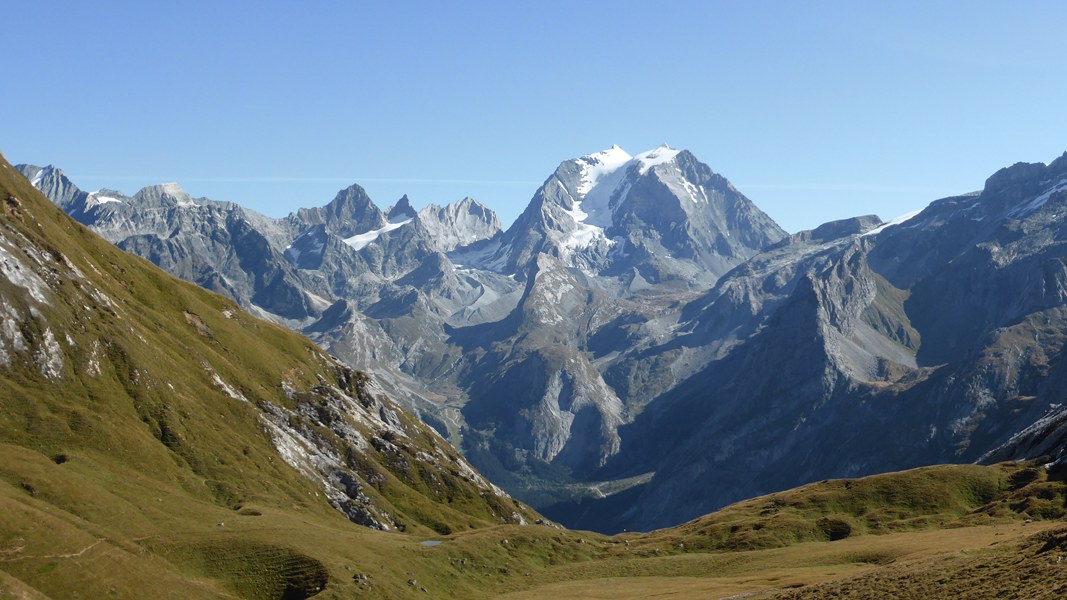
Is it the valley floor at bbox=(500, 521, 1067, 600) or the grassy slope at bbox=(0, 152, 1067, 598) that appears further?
the grassy slope at bbox=(0, 152, 1067, 598)

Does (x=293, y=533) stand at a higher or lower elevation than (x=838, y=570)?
higher

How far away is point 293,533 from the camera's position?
144 meters

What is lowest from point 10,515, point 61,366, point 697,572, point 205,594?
point 697,572

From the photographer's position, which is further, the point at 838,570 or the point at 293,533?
the point at 293,533

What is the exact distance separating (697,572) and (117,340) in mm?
129382

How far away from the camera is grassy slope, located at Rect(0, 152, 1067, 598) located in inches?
4262

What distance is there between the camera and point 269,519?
15888cm

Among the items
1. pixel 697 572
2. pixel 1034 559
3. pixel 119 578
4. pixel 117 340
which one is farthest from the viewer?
pixel 117 340

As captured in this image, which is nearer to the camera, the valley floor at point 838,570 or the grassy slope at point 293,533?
the valley floor at point 838,570

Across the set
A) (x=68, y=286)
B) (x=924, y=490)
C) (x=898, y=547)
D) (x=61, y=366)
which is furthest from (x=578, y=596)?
(x=68, y=286)

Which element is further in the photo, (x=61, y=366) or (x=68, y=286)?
(x=68, y=286)

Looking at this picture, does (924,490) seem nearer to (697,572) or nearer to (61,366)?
(697,572)

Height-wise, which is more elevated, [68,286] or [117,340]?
[68,286]

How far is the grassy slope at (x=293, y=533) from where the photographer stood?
108 metres
